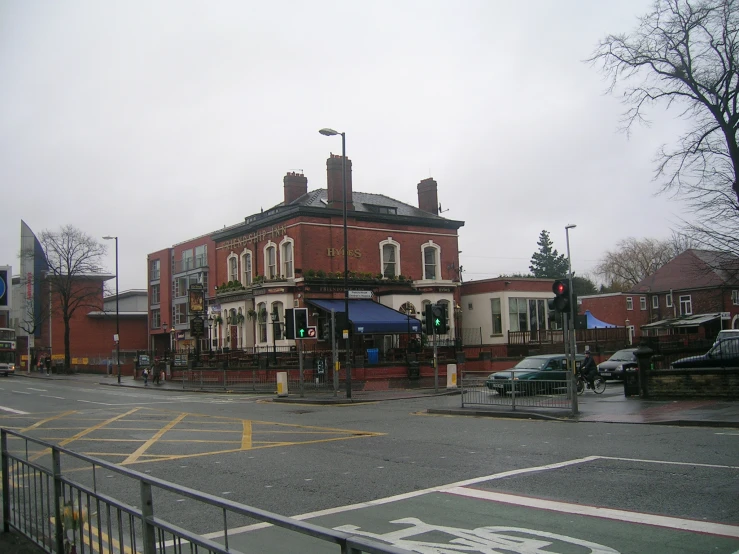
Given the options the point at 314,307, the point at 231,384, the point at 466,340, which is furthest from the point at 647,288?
the point at 231,384

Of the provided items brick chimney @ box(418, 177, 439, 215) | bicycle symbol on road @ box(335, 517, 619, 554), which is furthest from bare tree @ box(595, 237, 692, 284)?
bicycle symbol on road @ box(335, 517, 619, 554)

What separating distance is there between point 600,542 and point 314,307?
3413 cm

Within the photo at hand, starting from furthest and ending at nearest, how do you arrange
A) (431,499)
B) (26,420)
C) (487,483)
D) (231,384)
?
(231,384)
(26,420)
(487,483)
(431,499)

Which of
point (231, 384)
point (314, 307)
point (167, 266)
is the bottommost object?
point (231, 384)

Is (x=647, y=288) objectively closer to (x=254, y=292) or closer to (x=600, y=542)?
(x=254, y=292)

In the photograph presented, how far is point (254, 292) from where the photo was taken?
137 ft

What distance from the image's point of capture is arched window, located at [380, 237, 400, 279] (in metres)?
44.1

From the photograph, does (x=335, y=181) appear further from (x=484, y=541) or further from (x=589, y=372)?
(x=484, y=541)

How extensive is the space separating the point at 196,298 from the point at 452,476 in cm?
3847

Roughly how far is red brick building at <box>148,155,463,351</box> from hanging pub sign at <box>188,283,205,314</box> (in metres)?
1.10

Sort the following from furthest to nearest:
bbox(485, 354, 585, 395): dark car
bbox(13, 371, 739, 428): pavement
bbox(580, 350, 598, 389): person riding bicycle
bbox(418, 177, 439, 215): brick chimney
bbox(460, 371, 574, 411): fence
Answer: bbox(418, 177, 439, 215): brick chimney → bbox(580, 350, 598, 389): person riding bicycle → bbox(485, 354, 585, 395): dark car → bbox(460, 371, 574, 411): fence → bbox(13, 371, 739, 428): pavement

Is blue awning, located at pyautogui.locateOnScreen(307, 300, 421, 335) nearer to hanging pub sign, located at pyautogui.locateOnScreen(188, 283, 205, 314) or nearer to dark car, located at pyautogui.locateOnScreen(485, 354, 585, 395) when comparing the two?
hanging pub sign, located at pyautogui.locateOnScreen(188, 283, 205, 314)

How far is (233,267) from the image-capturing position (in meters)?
46.9

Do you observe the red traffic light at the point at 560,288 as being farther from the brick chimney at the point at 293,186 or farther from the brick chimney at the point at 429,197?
the brick chimney at the point at 429,197
